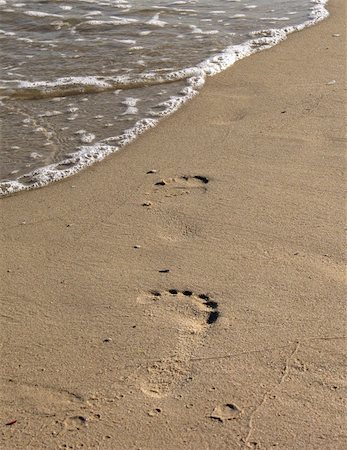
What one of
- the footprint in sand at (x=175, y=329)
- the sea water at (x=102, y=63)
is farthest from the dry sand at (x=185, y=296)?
the sea water at (x=102, y=63)

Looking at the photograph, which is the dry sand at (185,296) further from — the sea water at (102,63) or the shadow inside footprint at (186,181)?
the sea water at (102,63)

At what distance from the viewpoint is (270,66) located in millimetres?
5707

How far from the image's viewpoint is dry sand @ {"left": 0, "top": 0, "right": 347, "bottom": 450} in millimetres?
2391

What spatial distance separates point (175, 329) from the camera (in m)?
2.79

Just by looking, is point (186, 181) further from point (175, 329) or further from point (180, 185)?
point (175, 329)

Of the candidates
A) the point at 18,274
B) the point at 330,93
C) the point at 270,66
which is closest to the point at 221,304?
the point at 18,274

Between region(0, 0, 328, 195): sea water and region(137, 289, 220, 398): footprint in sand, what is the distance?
56.9 inches

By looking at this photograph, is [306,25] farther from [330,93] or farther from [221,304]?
[221,304]

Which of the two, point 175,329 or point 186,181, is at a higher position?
point 186,181

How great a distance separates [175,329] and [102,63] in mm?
3616

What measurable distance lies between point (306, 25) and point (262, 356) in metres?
4.82

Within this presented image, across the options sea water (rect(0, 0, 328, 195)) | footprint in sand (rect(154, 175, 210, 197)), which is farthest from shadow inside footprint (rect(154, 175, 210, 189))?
sea water (rect(0, 0, 328, 195))

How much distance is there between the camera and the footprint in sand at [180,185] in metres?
3.82

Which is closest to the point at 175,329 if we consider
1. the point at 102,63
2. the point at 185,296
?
the point at 185,296
